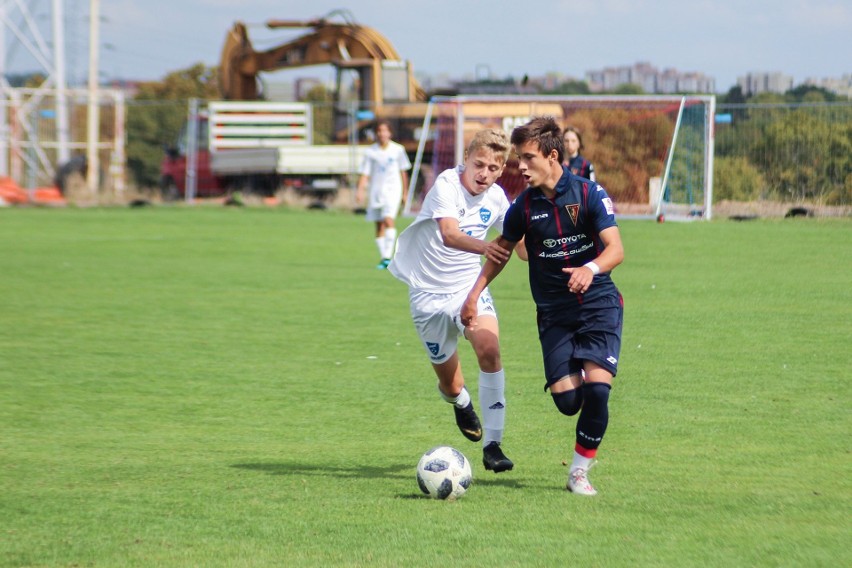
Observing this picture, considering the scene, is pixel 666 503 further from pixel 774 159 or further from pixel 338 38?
pixel 338 38

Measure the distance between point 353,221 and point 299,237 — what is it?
4.58 m

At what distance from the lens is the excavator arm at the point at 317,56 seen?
35.2 meters

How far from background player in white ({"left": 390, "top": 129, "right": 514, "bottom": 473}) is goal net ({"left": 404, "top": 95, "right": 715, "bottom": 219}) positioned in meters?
17.6

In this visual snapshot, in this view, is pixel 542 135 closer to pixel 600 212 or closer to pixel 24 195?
pixel 600 212

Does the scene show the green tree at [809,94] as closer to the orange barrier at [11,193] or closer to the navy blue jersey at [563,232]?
the orange barrier at [11,193]

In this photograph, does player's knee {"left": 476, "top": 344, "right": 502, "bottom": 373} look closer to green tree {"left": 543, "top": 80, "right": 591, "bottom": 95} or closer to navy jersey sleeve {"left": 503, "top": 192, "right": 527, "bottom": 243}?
navy jersey sleeve {"left": 503, "top": 192, "right": 527, "bottom": 243}

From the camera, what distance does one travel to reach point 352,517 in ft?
18.4

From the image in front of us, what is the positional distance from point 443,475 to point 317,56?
33.5 m

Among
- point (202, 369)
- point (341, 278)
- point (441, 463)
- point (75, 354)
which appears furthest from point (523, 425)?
point (341, 278)

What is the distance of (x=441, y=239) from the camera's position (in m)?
7.32

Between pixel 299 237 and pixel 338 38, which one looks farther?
pixel 338 38

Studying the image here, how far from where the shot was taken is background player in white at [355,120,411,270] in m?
19.3

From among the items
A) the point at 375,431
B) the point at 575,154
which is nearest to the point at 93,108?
the point at 575,154

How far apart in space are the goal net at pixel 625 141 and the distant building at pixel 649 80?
448 cm
